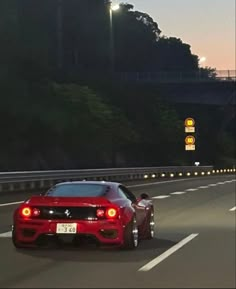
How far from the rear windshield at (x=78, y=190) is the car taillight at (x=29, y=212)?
0.57m

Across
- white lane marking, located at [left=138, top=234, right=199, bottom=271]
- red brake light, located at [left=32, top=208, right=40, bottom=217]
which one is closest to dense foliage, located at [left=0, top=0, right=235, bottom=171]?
white lane marking, located at [left=138, top=234, right=199, bottom=271]

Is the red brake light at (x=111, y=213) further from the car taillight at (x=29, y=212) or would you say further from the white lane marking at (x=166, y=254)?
the car taillight at (x=29, y=212)

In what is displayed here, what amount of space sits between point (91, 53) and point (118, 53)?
598 inches

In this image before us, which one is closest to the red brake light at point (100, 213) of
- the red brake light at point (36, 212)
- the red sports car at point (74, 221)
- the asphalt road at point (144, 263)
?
the red sports car at point (74, 221)

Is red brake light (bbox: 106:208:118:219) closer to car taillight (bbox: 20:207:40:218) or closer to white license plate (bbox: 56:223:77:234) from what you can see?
white license plate (bbox: 56:223:77:234)

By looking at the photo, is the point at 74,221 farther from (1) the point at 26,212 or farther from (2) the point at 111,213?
(1) the point at 26,212

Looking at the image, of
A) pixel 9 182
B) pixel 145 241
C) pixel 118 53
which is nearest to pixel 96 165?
pixel 9 182

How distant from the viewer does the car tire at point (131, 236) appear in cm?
1345

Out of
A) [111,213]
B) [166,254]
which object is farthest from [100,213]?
[166,254]

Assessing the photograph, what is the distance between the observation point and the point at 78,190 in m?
14.0

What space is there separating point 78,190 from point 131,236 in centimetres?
125

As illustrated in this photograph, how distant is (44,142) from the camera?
58594 millimetres

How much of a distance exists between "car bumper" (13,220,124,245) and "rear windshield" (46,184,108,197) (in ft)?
2.19

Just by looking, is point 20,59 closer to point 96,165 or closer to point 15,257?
point 96,165
